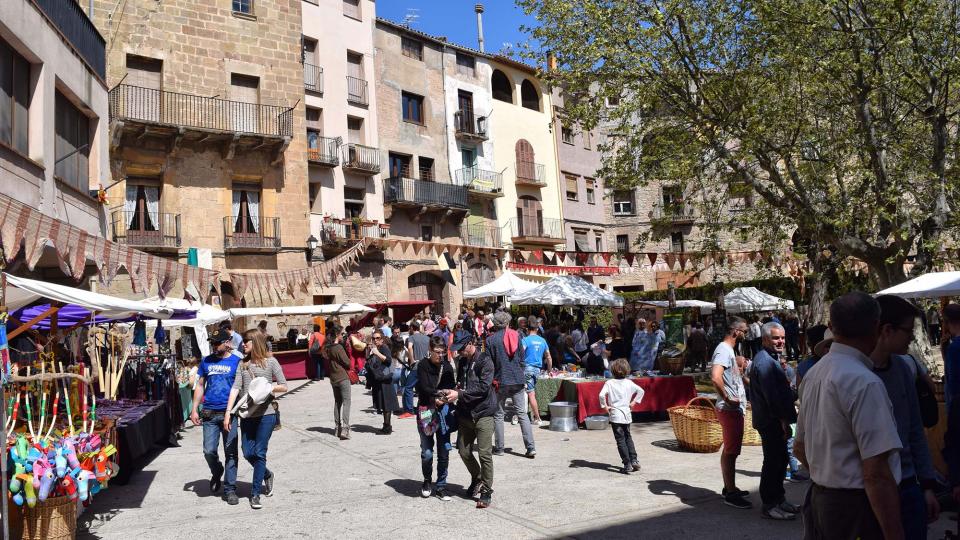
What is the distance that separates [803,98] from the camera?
42.8ft

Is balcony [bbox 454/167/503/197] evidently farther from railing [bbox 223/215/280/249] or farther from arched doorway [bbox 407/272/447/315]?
railing [bbox 223/215/280/249]

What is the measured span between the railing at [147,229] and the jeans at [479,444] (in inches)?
758

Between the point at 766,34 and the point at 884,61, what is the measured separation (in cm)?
198

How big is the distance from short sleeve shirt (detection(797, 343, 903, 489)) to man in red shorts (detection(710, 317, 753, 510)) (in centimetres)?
354

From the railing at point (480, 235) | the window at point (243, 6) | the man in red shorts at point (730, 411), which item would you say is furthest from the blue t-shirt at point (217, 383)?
the railing at point (480, 235)

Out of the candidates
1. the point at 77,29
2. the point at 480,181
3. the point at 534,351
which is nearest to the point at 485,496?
the point at 534,351

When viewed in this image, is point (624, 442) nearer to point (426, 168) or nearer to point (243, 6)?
point (243, 6)

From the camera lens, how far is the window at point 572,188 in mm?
39062

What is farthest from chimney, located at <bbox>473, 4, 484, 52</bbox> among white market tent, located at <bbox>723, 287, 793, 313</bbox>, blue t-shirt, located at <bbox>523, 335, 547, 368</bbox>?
blue t-shirt, located at <bbox>523, 335, 547, 368</bbox>

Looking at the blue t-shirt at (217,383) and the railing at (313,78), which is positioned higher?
the railing at (313,78)

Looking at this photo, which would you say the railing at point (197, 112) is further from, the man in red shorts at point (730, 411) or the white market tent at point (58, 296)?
the man in red shorts at point (730, 411)

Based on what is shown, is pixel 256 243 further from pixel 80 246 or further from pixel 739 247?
pixel 739 247

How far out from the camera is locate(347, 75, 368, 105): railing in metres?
29.6

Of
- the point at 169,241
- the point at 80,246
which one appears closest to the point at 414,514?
the point at 80,246
